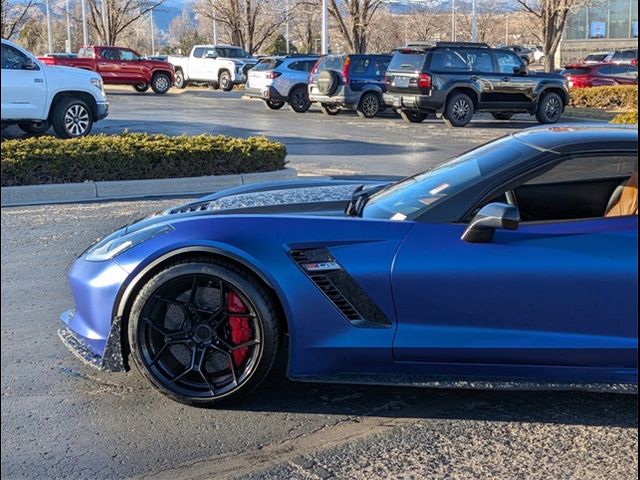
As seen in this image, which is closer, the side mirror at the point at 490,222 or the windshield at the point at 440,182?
the side mirror at the point at 490,222

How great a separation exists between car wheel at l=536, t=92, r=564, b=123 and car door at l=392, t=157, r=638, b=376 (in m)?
17.3

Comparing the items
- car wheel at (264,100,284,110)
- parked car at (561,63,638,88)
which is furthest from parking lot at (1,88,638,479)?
parked car at (561,63,638,88)

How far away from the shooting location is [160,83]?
104 ft

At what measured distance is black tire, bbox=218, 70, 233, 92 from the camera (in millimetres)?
33834

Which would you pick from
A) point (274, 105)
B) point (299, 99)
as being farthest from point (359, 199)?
point (274, 105)

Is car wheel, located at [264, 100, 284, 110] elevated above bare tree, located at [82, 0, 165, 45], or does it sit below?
below

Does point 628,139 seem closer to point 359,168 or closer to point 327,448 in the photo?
point 327,448

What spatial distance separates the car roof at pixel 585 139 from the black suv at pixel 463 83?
1497 cm

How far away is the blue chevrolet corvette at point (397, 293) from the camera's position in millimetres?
3799

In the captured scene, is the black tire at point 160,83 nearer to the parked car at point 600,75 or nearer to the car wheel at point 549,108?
the parked car at point 600,75

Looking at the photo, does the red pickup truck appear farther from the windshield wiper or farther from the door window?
the windshield wiper

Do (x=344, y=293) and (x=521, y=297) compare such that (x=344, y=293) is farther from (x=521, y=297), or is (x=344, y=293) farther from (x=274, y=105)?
(x=274, y=105)

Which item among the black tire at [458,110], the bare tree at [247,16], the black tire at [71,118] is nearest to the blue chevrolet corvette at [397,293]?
the black tire at [71,118]

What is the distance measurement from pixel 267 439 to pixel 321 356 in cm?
46
